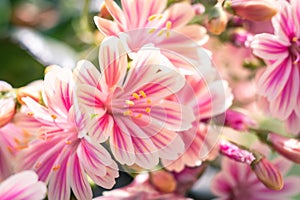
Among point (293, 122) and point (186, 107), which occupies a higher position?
point (186, 107)

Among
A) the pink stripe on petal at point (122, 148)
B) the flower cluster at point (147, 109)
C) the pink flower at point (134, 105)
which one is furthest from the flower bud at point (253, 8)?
the pink stripe on petal at point (122, 148)

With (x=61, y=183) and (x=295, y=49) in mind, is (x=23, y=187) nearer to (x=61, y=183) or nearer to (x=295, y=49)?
(x=61, y=183)

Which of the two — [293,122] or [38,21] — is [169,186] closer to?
[293,122]

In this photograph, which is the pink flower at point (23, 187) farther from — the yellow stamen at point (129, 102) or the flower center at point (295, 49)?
the flower center at point (295, 49)

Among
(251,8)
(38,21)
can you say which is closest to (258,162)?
(251,8)

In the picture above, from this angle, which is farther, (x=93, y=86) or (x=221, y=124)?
(x=221, y=124)

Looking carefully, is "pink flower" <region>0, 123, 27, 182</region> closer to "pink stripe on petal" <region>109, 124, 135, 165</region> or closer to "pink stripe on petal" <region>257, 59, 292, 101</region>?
"pink stripe on petal" <region>109, 124, 135, 165</region>
